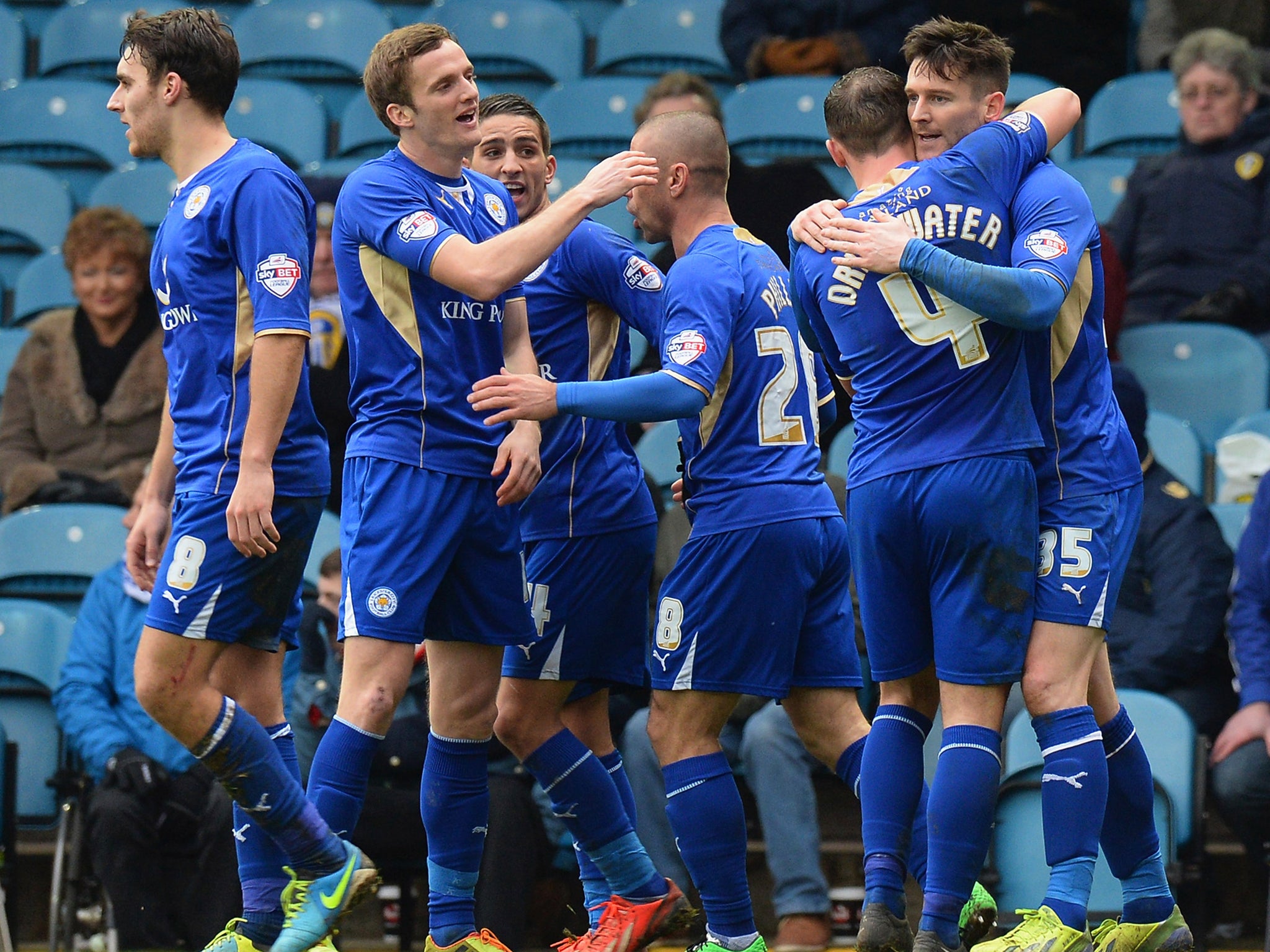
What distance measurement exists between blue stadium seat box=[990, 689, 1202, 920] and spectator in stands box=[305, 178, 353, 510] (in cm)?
290

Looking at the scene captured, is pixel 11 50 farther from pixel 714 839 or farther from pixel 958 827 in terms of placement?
pixel 958 827

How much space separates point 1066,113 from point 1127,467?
0.92 meters

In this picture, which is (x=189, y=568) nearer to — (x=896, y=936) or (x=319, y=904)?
(x=319, y=904)

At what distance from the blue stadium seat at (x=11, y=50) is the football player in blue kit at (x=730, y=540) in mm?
6476

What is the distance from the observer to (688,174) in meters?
4.46

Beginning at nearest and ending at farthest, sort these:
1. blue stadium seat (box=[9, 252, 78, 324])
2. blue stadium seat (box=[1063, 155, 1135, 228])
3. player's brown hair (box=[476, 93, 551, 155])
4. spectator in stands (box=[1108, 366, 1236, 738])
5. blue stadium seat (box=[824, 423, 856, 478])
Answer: player's brown hair (box=[476, 93, 551, 155]) < spectator in stands (box=[1108, 366, 1236, 738]) < blue stadium seat (box=[824, 423, 856, 478]) < blue stadium seat (box=[9, 252, 78, 324]) < blue stadium seat (box=[1063, 155, 1135, 228])

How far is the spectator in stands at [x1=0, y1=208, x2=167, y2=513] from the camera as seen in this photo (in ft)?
23.4

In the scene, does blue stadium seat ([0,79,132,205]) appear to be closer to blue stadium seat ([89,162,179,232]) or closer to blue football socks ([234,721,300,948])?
blue stadium seat ([89,162,179,232])

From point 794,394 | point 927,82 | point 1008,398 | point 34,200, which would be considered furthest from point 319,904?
point 34,200

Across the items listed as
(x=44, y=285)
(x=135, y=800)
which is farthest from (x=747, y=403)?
(x=44, y=285)

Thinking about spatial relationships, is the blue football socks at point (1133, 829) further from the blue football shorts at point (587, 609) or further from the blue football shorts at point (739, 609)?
the blue football shorts at point (587, 609)

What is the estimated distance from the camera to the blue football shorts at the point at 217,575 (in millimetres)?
4008

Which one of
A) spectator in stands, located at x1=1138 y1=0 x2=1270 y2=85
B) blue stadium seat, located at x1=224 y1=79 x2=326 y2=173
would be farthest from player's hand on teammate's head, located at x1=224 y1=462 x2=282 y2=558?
spectator in stands, located at x1=1138 y1=0 x2=1270 y2=85

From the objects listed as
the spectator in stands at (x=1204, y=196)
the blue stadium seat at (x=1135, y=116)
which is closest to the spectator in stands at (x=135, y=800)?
the spectator in stands at (x=1204, y=196)
